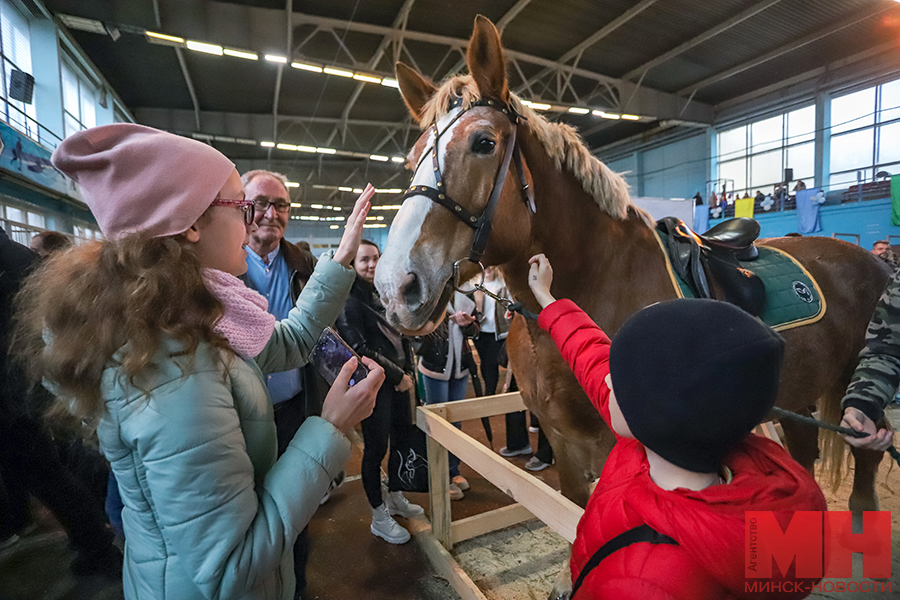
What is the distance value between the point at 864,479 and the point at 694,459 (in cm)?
250

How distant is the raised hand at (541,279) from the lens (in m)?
1.38

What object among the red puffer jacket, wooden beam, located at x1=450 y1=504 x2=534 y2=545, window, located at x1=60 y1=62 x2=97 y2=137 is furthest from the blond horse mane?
window, located at x1=60 y1=62 x2=97 y2=137

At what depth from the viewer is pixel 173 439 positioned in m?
0.69

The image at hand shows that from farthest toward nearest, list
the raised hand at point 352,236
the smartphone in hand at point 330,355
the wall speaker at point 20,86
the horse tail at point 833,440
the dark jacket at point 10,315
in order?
the wall speaker at point 20,86, the horse tail at point 833,440, the dark jacket at point 10,315, the raised hand at point 352,236, the smartphone in hand at point 330,355

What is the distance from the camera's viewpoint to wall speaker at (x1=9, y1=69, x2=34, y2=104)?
6348mm

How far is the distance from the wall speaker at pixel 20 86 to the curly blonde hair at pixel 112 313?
856cm

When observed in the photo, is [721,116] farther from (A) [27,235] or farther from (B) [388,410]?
(A) [27,235]

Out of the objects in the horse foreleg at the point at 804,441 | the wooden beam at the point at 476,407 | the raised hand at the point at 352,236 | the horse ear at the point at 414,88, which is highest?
the horse ear at the point at 414,88

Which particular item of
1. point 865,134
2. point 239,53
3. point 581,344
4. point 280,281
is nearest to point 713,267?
point 581,344

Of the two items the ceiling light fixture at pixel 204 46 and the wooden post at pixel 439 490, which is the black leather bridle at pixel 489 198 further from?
the ceiling light fixture at pixel 204 46

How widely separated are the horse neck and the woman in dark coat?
128cm

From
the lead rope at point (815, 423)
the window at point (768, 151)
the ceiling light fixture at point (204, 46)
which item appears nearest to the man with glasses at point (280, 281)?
the lead rope at point (815, 423)

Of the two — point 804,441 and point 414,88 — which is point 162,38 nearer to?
point 414,88

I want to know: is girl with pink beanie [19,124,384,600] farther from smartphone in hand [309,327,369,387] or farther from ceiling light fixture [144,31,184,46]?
ceiling light fixture [144,31,184,46]
